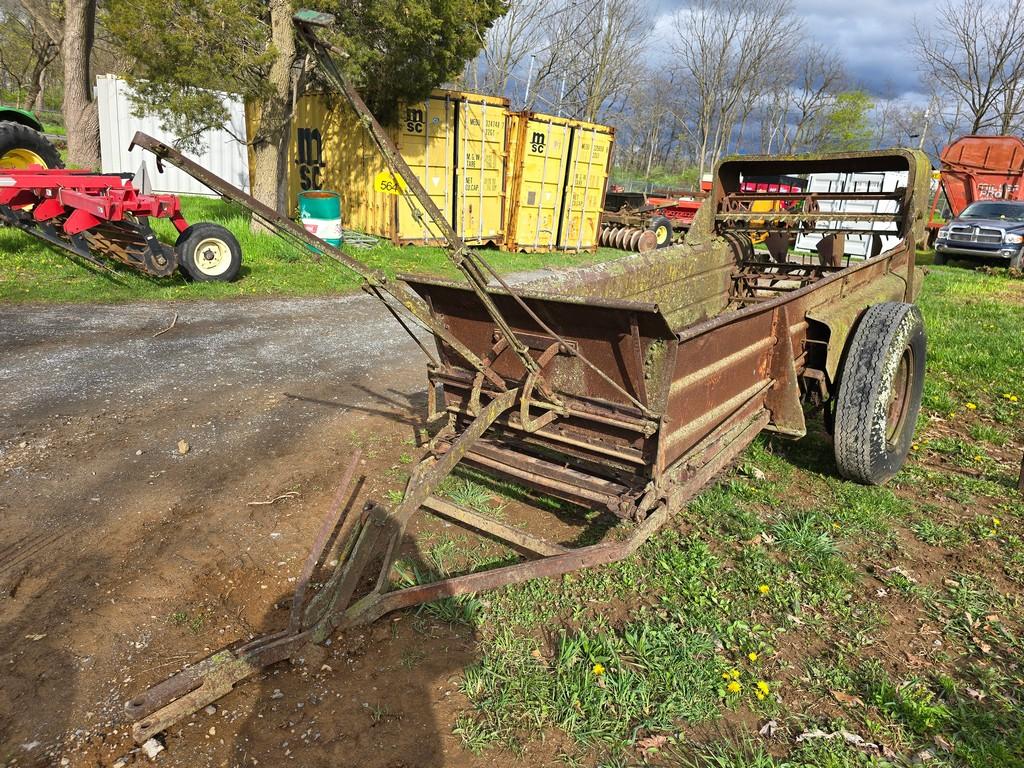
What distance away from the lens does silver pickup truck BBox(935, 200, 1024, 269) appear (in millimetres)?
14992

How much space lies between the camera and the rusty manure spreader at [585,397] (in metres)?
2.60

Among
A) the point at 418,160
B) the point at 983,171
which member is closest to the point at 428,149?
the point at 418,160

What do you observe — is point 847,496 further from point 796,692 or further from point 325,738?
point 325,738

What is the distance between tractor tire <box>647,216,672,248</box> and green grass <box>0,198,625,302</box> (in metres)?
5.57

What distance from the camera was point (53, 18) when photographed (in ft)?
52.3

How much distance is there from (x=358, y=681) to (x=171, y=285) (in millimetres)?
7889

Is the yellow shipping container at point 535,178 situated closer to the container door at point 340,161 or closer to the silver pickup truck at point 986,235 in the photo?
the container door at point 340,161

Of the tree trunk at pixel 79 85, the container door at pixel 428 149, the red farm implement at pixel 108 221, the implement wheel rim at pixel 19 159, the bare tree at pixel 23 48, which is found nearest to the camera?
the red farm implement at pixel 108 221

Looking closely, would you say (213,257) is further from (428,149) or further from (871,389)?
(871,389)

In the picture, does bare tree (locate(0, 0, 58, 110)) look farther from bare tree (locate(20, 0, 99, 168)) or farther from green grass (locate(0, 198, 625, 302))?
green grass (locate(0, 198, 625, 302))

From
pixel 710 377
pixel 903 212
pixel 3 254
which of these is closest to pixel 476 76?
A: pixel 3 254

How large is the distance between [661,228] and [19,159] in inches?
551

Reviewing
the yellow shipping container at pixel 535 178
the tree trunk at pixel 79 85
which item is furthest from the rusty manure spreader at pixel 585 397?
the tree trunk at pixel 79 85

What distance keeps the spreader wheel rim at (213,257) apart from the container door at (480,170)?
18.0ft
